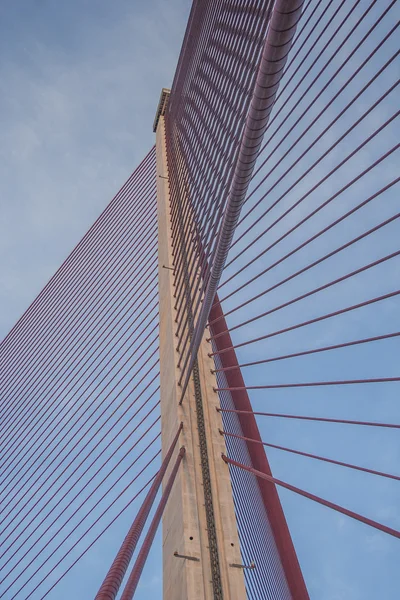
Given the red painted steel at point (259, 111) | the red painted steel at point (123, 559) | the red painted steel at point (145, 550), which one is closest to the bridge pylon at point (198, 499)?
the red painted steel at point (145, 550)

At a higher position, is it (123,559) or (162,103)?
(162,103)

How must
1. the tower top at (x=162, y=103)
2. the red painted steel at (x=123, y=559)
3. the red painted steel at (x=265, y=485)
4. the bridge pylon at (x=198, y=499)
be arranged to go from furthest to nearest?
the tower top at (x=162, y=103), the red painted steel at (x=265, y=485), the bridge pylon at (x=198, y=499), the red painted steel at (x=123, y=559)

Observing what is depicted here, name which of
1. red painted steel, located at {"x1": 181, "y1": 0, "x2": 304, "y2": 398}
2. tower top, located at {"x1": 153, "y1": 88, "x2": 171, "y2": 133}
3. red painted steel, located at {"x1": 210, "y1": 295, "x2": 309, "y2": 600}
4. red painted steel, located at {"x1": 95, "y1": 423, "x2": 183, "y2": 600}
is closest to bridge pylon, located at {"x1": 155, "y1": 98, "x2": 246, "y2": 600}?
red painted steel, located at {"x1": 210, "y1": 295, "x2": 309, "y2": 600}

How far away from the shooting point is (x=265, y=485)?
20.9 feet

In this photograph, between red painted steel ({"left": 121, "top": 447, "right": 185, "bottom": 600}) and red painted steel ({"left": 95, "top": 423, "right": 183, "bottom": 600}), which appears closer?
red painted steel ({"left": 95, "top": 423, "right": 183, "bottom": 600})

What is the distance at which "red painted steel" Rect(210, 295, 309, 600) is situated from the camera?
18.7 ft

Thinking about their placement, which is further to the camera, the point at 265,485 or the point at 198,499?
the point at 265,485

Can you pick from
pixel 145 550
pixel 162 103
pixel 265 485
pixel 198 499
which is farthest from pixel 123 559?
pixel 162 103

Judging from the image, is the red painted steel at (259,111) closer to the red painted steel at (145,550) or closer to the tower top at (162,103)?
the red painted steel at (145,550)

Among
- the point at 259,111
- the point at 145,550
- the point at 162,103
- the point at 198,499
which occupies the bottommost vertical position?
the point at 145,550

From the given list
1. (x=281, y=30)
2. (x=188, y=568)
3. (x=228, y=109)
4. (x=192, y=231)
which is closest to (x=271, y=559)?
(x=188, y=568)

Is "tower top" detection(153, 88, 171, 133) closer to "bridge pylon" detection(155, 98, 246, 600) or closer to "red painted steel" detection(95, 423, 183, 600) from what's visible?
"bridge pylon" detection(155, 98, 246, 600)

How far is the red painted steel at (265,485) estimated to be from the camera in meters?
5.71

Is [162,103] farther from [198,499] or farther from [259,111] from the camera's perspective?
[259,111]
